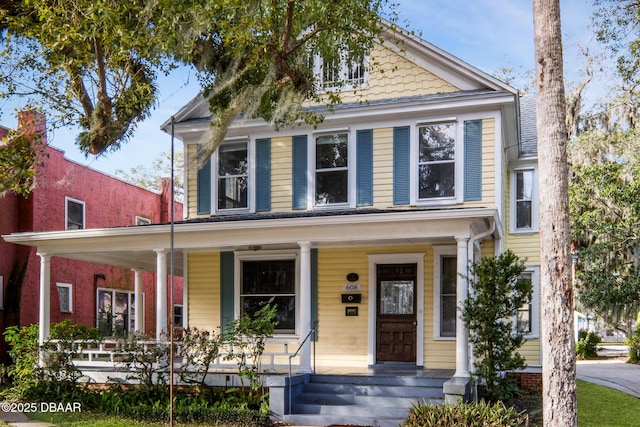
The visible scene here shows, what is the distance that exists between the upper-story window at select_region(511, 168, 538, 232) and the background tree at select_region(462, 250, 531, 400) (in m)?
5.00

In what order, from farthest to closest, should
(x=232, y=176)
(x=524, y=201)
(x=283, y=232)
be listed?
(x=524, y=201) < (x=232, y=176) < (x=283, y=232)

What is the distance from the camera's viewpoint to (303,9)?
36.7 feet

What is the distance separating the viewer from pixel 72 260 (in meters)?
18.1

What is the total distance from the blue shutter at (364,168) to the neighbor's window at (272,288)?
6.32 feet

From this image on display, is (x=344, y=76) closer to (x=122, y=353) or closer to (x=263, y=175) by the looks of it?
(x=263, y=175)

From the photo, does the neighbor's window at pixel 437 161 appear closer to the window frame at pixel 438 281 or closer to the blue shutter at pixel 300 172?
the window frame at pixel 438 281

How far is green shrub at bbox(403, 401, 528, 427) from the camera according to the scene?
8.72 m

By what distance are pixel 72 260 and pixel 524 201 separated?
1169 centimetres

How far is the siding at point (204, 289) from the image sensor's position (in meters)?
14.1

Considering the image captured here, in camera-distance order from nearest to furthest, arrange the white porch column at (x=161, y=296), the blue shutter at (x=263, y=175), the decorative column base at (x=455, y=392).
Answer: the decorative column base at (x=455, y=392) < the white porch column at (x=161, y=296) < the blue shutter at (x=263, y=175)

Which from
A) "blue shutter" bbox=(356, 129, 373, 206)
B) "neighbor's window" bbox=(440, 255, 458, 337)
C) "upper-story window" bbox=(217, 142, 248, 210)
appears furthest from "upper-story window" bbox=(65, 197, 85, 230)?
"neighbor's window" bbox=(440, 255, 458, 337)

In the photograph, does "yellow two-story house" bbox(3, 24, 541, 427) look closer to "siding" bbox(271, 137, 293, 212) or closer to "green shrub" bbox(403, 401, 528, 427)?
"siding" bbox(271, 137, 293, 212)

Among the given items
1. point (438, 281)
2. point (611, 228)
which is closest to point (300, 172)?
point (438, 281)

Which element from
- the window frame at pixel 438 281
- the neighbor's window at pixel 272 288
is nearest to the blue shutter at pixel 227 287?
the neighbor's window at pixel 272 288
